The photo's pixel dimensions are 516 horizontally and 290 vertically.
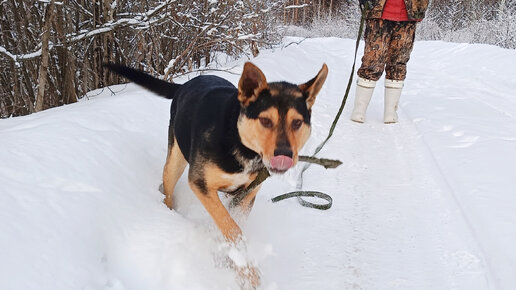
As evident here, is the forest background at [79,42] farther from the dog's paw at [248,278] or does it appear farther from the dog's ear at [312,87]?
the dog's paw at [248,278]

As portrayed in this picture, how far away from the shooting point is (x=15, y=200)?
6.06 feet

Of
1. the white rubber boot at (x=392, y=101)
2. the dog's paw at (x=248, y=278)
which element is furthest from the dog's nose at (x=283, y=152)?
the white rubber boot at (x=392, y=101)

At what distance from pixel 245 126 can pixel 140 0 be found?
4.60m

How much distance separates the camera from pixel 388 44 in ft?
17.3

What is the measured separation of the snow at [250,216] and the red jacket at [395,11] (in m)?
1.70

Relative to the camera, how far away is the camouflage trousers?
17.0ft

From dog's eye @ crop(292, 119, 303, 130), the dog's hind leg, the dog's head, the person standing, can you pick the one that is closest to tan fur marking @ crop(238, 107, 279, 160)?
the dog's head

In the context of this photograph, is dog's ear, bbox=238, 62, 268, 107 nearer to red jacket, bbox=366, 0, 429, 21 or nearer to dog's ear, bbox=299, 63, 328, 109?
dog's ear, bbox=299, 63, 328, 109

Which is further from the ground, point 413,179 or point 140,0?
point 140,0

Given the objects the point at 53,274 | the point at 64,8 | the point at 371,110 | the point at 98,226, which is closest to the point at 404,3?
the point at 371,110

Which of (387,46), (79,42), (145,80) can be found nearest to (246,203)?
(145,80)

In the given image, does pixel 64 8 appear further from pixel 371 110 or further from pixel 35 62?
pixel 371 110

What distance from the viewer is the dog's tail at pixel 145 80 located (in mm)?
3117

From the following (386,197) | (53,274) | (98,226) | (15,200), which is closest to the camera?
(53,274)
